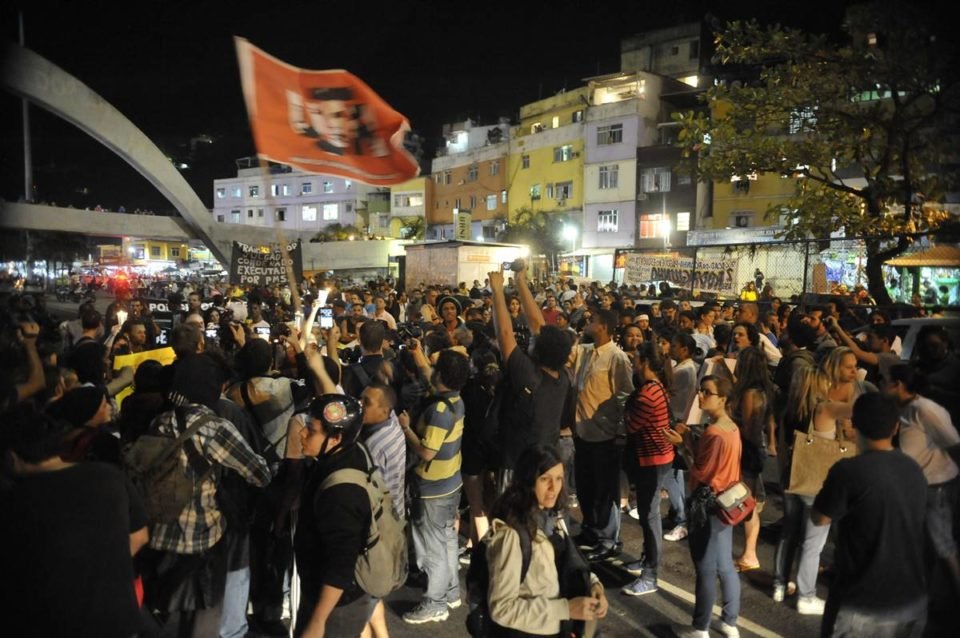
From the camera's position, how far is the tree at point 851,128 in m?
10.8

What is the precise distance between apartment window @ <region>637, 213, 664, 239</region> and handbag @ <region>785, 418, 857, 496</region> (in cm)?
3424

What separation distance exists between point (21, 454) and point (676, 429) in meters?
4.26

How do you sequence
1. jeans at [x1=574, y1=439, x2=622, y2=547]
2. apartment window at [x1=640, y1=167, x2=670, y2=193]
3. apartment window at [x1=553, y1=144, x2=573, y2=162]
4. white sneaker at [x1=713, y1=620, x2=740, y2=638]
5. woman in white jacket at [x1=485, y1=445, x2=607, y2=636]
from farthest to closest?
apartment window at [x1=553, y1=144, x2=573, y2=162] → apartment window at [x1=640, y1=167, x2=670, y2=193] → jeans at [x1=574, y1=439, x2=622, y2=547] → white sneaker at [x1=713, y1=620, x2=740, y2=638] → woman in white jacket at [x1=485, y1=445, x2=607, y2=636]

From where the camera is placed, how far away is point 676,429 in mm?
5148

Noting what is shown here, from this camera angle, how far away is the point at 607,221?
1581 inches

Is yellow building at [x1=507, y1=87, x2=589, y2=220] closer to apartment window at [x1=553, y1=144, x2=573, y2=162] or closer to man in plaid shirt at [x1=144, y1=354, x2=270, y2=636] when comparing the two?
apartment window at [x1=553, y1=144, x2=573, y2=162]

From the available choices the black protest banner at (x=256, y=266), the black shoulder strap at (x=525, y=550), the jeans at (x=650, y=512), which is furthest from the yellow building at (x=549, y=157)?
the black shoulder strap at (x=525, y=550)

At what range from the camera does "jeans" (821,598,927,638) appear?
10.4 ft

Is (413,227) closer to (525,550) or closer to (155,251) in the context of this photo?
(155,251)

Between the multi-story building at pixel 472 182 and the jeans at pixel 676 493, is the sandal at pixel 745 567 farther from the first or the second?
the multi-story building at pixel 472 182

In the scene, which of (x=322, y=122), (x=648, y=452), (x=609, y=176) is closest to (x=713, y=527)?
(x=648, y=452)

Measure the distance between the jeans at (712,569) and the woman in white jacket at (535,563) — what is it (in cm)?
169

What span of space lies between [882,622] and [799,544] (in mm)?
1617

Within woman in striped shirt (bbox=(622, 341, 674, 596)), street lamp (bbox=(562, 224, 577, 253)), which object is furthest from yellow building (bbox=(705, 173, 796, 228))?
woman in striped shirt (bbox=(622, 341, 674, 596))
